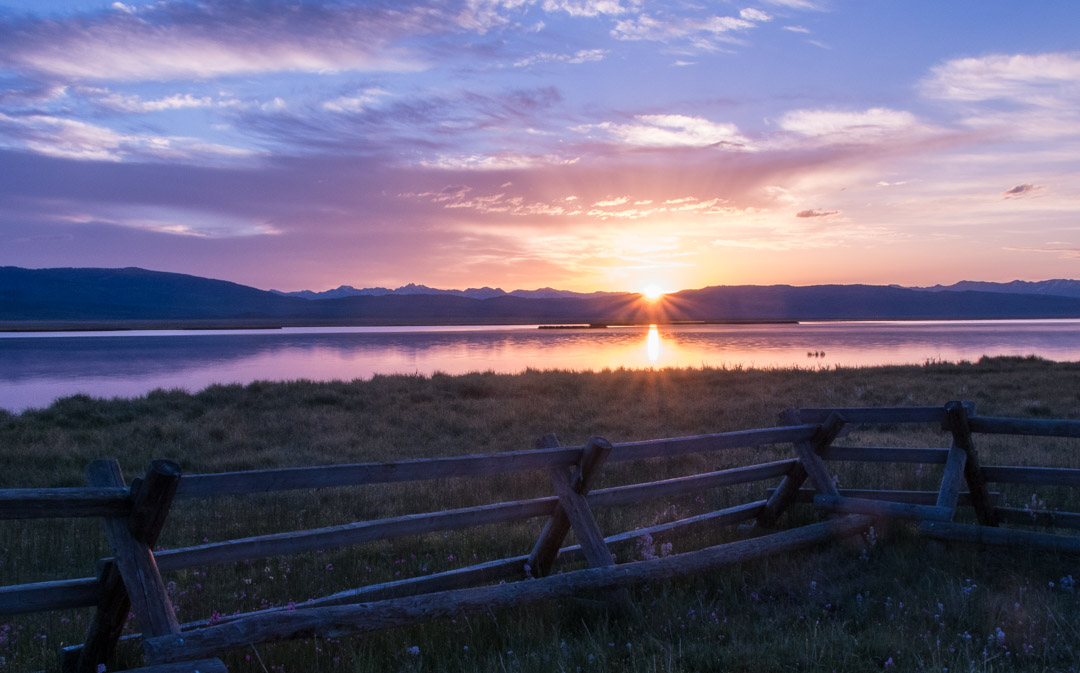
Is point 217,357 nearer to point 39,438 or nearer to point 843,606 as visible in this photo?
point 39,438

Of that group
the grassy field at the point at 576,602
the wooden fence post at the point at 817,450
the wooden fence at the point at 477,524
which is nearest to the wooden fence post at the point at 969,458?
the wooden fence at the point at 477,524

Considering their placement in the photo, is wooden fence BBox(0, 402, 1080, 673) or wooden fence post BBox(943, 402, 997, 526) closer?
wooden fence BBox(0, 402, 1080, 673)

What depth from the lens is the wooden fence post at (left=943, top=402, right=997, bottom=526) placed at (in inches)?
265

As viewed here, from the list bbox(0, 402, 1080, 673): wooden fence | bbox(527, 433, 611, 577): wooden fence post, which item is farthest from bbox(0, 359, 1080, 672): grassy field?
bbox(527, 433, 611, 577): wooden fence post

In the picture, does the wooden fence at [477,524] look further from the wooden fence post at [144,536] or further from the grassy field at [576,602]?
the grassy field at [576,602]

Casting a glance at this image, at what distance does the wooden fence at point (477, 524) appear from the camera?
377cm

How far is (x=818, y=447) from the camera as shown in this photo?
7.36 metres

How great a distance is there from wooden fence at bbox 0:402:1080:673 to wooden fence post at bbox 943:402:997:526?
14 mm

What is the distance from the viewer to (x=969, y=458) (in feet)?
22.7

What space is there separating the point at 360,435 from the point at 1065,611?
51.6 feet

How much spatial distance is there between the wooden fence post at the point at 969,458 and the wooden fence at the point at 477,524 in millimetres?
14

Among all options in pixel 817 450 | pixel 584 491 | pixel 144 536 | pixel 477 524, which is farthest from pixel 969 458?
pixel 144 536

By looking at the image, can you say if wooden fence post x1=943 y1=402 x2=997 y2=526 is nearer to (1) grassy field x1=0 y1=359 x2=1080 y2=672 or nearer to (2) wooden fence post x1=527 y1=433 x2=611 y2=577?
(1) grassy field x1=0 y1=359 x2=1080 y2=672

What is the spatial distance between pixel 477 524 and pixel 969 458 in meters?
4.70
